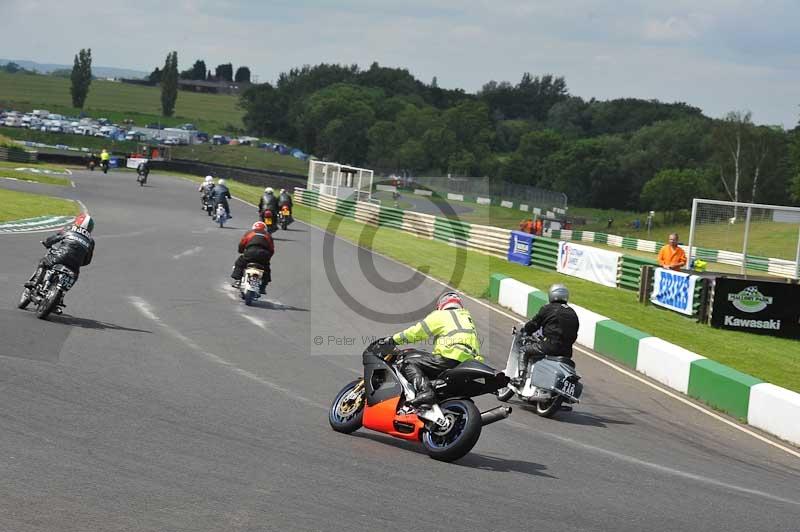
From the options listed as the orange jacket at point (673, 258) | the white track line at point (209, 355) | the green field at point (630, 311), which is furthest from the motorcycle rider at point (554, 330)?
the orange jacket at point (673, 258)

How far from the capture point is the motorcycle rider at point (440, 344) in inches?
387

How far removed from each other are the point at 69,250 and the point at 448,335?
7558mm

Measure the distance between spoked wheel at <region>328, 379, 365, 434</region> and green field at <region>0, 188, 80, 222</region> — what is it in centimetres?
2367

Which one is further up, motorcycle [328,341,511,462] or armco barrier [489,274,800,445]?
motorcycle [328,341,511,462]

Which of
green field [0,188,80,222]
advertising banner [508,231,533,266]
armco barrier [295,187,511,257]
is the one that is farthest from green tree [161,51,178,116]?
advertising banner [508,231,533,266]

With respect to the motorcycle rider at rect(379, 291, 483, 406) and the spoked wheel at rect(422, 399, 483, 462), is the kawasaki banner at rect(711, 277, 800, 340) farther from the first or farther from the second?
the spoked wheel at rect(422, 399, 483, 462)

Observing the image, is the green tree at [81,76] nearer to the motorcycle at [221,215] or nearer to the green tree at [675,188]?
the green tree at [675,188]

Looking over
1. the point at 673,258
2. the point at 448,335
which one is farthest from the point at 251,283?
the point at 673,258

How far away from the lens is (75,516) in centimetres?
643

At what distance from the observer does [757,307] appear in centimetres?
2406

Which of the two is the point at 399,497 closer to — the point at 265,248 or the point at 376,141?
the point at 265,248

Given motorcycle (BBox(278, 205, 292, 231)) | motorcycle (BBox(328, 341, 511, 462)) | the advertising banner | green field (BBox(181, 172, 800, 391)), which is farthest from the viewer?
motorcycle (BBox(278, 205, 292, 231))

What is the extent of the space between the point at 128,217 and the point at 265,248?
21.8 metres

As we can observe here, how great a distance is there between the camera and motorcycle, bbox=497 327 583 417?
1288 cm
